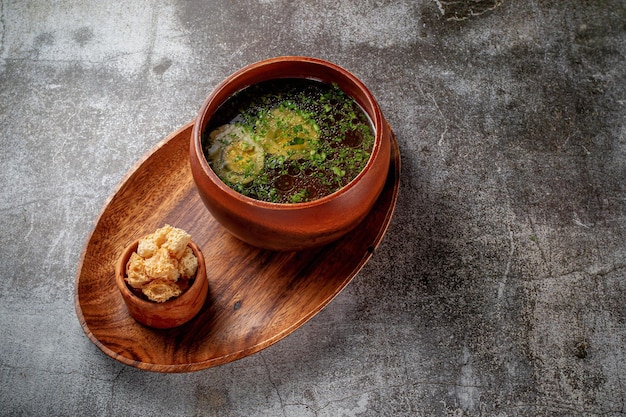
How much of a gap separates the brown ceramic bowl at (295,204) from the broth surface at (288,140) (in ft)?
0.11

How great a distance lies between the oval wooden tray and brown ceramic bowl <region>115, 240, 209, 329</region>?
39mm

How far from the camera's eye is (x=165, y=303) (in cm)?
152

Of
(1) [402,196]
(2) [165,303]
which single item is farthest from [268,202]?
(1) [402,196]

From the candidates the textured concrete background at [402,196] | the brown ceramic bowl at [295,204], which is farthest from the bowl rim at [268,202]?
the textured concrete background at [402,196]

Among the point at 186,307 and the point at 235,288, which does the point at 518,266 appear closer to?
the point at 235,288

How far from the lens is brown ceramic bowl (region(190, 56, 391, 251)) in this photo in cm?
152

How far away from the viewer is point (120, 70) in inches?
91.0

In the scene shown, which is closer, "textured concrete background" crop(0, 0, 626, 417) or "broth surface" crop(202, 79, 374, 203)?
"broth surface" crop(202, 79, 374, 203)

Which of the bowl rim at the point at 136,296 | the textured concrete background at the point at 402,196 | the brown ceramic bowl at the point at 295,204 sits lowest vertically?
the textured concrete background at the point at 402,196

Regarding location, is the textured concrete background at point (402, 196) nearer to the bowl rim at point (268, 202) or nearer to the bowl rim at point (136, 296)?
the bowl rim at point (136, 296)

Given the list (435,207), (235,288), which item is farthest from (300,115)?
(435,207)

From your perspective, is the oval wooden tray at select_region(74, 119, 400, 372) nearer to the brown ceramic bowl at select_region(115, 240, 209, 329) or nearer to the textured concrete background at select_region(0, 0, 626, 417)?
the brown ceramic bowl at select_region(115, 240, 209, 329)

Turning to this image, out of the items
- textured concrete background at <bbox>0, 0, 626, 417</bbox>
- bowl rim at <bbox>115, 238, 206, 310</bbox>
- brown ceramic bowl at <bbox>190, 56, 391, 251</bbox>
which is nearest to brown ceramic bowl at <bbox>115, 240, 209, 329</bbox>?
bowl rim at <bbox>115, 238, 206, 310</bbox>

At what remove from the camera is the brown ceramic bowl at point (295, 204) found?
152 cm
